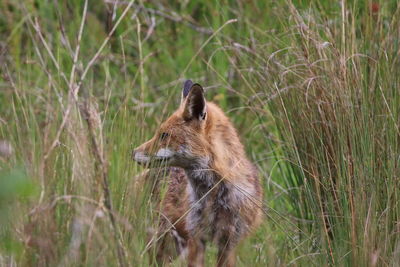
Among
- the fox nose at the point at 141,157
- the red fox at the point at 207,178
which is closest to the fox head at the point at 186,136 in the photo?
the red fox at the point at 207,178

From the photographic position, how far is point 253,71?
5355 millimetres

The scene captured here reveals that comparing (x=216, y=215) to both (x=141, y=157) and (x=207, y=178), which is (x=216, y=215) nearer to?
(x=207, y=178)

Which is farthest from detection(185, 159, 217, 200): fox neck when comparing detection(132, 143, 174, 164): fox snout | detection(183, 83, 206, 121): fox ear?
detection(183, 83, 206, 121): fox ear

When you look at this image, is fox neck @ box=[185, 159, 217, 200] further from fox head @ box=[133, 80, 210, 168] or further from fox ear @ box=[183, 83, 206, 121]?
fox ear @ box=[183, 83, 206, 121]

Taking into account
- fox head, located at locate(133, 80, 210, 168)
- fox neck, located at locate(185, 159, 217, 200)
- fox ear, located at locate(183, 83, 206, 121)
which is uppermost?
fox ear, located at locate(183, 83, 206, 121)

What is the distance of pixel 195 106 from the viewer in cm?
535

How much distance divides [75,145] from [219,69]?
11.4ft

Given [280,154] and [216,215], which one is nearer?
[216,215]

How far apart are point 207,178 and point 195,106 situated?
0.49 meters

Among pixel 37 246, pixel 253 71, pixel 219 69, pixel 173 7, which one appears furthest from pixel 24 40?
pixel 37 246

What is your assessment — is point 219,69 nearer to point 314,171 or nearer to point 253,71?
point 253,71

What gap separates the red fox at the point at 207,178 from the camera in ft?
17.5

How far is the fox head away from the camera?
5.28 metres

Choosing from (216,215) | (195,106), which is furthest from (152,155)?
(216,215)
